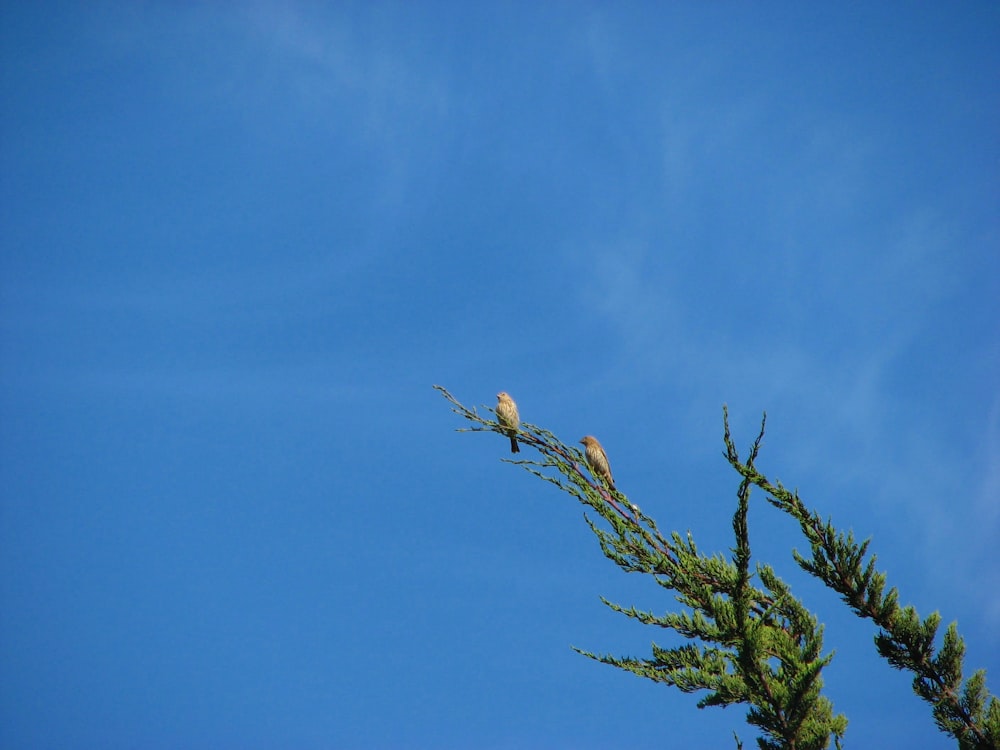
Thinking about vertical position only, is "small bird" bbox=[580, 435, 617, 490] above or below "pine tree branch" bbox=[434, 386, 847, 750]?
above

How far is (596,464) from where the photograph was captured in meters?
13.5

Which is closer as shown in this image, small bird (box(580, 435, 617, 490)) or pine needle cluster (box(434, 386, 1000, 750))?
pine needle cluster (box(434, 386, 1000, 750))

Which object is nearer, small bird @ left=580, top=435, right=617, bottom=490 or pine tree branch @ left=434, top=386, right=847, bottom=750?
pine tree branch @ left=434, top=386, right=847, bottom=750

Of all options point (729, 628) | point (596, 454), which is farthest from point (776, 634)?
point (596, 454)

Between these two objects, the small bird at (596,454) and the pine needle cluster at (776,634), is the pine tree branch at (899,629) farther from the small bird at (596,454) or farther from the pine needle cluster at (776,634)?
the small bird at (596,454)

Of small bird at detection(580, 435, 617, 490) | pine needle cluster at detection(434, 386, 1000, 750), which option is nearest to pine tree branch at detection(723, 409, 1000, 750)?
pine needle cluster at detection(434, 386, 1000, 750)

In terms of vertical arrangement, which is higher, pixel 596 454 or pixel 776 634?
pixel 596 454

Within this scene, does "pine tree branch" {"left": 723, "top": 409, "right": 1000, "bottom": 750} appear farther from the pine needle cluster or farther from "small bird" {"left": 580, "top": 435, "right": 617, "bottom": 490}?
"small bird" {"left": 580, "top": 435, "right": 617, "bottom": 490}

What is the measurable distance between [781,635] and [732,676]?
0.55m

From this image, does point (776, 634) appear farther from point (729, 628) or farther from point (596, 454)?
point (596, 454)

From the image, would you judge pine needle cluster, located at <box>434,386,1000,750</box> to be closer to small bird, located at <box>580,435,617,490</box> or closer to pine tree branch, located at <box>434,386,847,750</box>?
pine tree branch, located at <box>434,386,847,750</box>

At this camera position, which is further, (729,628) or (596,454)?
(596,454)

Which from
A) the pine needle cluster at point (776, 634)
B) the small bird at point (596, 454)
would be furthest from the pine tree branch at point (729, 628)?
the small bird at point (596, 454)

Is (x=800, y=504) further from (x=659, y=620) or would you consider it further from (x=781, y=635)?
(x=659, y=620)
